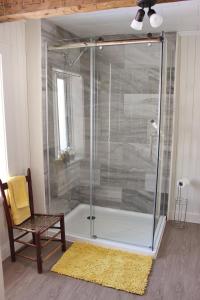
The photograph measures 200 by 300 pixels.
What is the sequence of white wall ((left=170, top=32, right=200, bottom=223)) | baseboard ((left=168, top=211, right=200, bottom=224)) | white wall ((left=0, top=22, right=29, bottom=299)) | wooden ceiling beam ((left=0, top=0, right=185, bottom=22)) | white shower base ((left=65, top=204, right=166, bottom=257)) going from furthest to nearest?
baseboard ((left=168, top=211, right=200, bottom=224)) → white wall ((left=170, top=32, right=200, bottom=223)) → white shower base ((left=65, top=204, right=166, bottom=257)) → white wall ((left=0, top=22, right=29, bottom=299)) → wooden ceiling beam ((left=0, top=0, right=185, bottom=22))

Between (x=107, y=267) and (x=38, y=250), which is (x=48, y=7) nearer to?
(x=38, y=250)

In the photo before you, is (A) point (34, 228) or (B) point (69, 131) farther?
(B) point (69, 131)

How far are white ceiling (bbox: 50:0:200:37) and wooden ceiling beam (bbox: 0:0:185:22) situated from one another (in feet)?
2.53

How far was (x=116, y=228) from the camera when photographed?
342cm

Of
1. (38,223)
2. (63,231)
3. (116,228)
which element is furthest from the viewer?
(116,228)

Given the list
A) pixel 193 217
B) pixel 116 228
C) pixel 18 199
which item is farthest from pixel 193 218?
pixel 18 199

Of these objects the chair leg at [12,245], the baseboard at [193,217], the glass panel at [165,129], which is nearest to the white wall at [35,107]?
the chair leg at [12,245]

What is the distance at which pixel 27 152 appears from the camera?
3.14 metres

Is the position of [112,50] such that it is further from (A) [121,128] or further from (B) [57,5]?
(B) [57,5]

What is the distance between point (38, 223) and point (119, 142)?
64.0 inches

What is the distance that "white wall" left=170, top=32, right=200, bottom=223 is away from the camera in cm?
346

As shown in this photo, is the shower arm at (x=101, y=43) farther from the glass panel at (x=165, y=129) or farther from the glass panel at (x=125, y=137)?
the glass panel at (x=165, y=129)

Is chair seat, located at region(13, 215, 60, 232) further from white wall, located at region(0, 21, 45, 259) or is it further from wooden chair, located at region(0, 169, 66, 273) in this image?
white wall, located at region(0, 21, 45, 259)

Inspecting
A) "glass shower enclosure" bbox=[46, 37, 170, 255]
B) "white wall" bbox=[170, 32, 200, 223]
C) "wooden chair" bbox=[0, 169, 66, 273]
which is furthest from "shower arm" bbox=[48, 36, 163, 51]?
"wooden chair" bbox=[0, 169, 66, 273]
